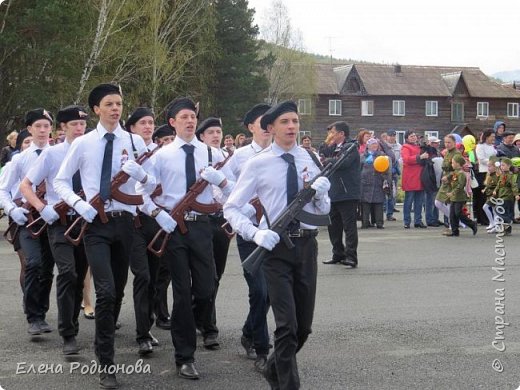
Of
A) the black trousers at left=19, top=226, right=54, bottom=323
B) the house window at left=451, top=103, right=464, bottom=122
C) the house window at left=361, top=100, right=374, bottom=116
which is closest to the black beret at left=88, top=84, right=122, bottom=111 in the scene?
the black trousers at left=19, top=226, right=54, bottom=323

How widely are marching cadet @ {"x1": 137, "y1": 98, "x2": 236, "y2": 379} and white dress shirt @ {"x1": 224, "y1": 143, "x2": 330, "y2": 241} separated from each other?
30.6 inches

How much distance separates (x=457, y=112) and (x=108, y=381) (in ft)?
235

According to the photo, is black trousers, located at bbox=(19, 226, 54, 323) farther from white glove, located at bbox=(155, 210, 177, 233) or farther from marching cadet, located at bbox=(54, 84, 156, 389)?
white glove, located at bbox=(155, 210, 177, 233)

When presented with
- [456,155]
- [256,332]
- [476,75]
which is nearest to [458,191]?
Answer: [456,155]

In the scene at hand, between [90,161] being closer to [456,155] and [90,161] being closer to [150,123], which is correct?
[150,123]

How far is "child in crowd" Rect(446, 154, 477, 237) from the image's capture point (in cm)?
1547

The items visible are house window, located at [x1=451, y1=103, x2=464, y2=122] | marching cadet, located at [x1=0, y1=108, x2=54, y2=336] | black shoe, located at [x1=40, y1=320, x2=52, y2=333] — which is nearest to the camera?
black shoe, located at [x1=40, y1=320, x2=52, y2=333]

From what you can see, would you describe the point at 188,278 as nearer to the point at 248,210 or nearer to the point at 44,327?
the point at 248,210

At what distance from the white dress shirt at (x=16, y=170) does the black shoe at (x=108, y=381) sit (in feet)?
9.89

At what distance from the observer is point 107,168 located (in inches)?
263

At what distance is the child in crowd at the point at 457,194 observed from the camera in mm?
15469

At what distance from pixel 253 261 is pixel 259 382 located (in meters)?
1.19

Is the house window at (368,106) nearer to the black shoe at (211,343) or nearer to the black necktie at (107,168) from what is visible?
the black shoe at (211,343)

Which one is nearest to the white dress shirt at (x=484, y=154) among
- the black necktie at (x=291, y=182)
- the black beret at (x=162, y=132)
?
the black beret at (x=162, y=132)
